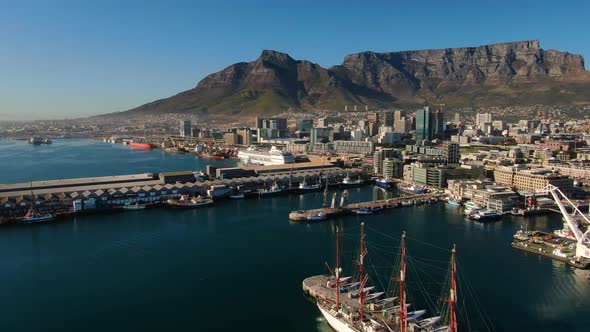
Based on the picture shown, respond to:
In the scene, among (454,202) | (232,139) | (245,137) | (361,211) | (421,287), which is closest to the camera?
(421,287)

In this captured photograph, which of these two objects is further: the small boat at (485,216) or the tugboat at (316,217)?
the tugboat at (316,217)

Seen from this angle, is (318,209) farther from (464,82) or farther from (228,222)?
(464,82)

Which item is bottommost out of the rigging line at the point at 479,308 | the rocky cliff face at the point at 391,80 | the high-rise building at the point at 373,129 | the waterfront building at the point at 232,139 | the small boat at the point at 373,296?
the rigging line at the point at 479,308

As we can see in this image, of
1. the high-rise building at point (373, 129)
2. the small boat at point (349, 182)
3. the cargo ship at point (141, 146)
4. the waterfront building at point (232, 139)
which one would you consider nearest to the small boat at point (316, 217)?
the small boat at point (349, 182)

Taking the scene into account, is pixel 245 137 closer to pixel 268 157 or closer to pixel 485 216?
pixel 268 157

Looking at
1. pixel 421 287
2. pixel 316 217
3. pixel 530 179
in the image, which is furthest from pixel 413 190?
pixel 421 287

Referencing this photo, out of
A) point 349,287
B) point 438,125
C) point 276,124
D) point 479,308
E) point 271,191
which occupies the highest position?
point 276,124

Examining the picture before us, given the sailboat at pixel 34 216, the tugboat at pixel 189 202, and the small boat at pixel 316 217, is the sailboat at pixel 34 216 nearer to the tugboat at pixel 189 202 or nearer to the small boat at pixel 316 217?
the tugboat at pixel 189 202
